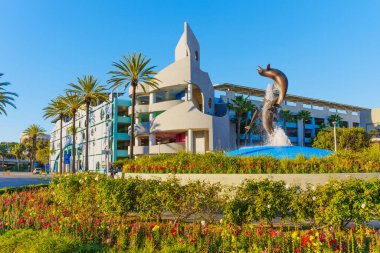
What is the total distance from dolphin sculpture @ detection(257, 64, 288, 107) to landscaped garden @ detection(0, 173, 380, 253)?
19989 mm

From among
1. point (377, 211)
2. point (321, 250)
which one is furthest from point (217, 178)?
point (321, 250)

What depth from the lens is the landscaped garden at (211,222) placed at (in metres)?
6.82

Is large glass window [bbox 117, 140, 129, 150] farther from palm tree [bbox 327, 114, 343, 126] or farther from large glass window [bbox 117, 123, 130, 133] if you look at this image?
palm tree [bbox 327, 114, 343, 126]

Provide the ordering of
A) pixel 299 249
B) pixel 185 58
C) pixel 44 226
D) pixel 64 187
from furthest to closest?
1. pixel 185 58
2. pixel 64 187
3. pixel 44 226
4. pixel 299 249

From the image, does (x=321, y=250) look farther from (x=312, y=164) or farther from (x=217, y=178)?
(x=312, y=164)

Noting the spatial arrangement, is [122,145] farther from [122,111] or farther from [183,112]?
[183,112]

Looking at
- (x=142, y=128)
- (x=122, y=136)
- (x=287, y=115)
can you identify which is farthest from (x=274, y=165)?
(x=287, y=115)

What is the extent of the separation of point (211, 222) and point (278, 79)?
22.5 m

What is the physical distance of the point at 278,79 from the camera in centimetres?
2952

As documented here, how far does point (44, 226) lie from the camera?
8984mm

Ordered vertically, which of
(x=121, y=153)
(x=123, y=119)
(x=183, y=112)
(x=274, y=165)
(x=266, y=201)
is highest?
(x=123, y=119)

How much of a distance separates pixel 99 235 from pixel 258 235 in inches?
148

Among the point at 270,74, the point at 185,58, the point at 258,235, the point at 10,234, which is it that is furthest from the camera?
the point at 185,58

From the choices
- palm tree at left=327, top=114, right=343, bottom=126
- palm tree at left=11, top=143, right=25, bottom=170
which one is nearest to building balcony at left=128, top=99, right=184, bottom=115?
palm tree at left=327, top=114, right=343, bottom=126
